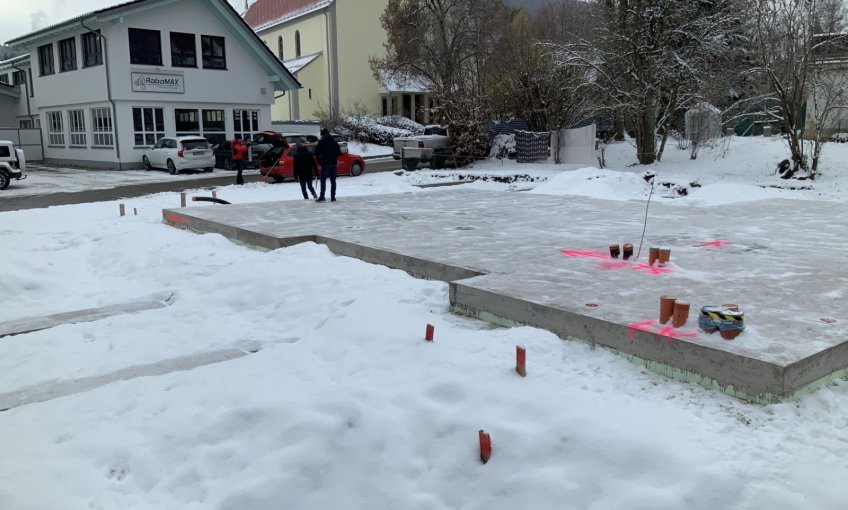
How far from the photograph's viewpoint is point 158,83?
1169 inches

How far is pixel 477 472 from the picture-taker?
379 cm

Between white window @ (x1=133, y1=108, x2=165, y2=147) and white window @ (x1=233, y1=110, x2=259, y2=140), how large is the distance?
372cm

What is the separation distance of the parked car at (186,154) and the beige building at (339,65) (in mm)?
15672

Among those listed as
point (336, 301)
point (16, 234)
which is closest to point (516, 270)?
point (336, 301)

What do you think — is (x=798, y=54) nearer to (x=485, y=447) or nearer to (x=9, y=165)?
(x=485, y=447)

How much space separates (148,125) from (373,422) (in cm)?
2909

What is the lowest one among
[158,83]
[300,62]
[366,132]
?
[366,132]

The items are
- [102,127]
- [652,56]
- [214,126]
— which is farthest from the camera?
[214,126]

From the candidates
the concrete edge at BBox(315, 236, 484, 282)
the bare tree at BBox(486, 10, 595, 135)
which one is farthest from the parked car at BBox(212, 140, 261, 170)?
the concrete edge at BBox(315, 236, 484, 282)

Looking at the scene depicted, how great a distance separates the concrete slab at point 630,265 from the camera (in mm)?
4574

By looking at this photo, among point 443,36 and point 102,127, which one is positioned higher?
point 443,36

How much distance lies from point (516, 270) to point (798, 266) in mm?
2917

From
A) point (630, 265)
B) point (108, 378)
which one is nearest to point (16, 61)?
point (108, 378)

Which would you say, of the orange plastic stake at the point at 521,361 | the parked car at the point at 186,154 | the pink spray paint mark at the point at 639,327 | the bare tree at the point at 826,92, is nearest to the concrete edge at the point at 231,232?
the orange plastic stake at the point at 521,361
